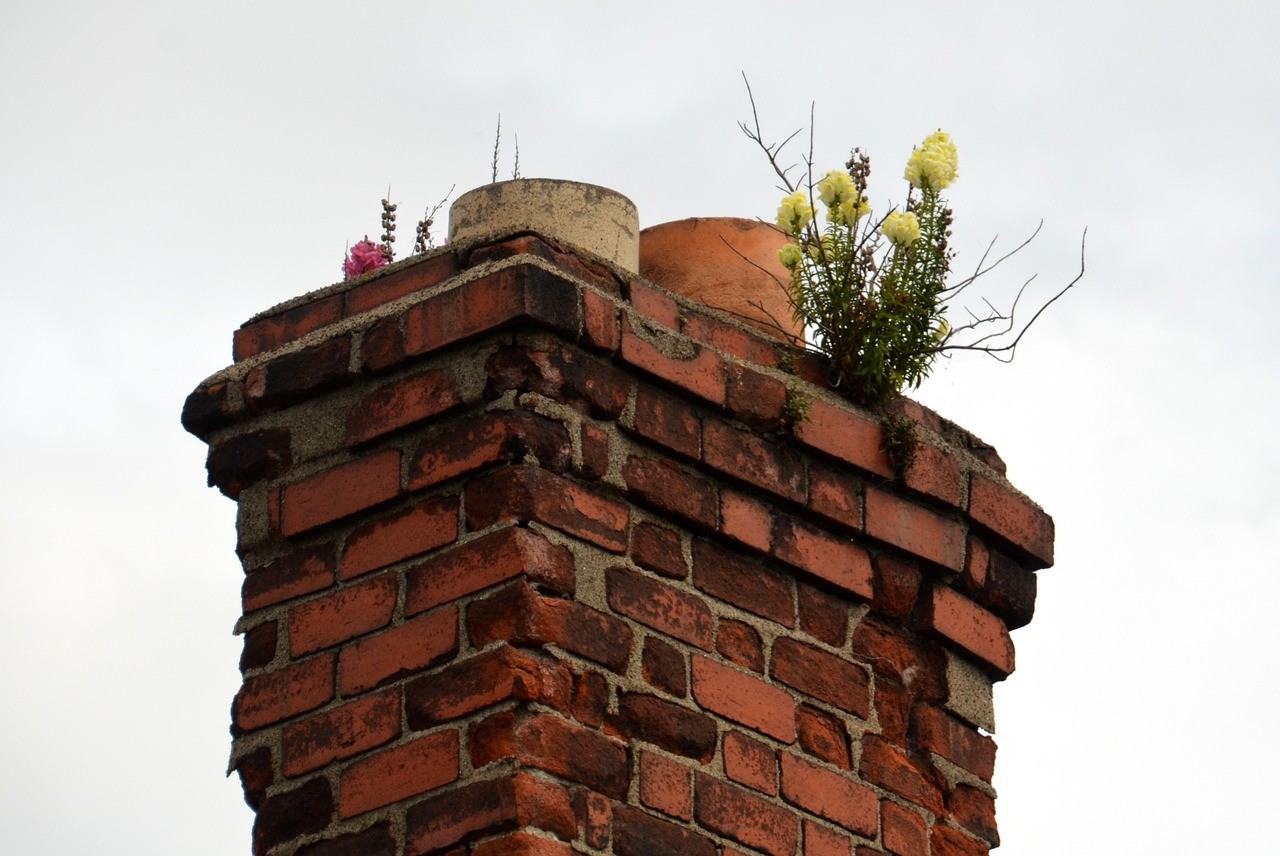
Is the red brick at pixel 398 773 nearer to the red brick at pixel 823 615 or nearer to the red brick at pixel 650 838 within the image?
the red brick at pixel 650 838

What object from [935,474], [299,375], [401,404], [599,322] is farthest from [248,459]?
[935,474]

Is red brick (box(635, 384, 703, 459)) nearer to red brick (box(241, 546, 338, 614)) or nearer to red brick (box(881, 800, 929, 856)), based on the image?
red brick (box(241, 546, 338, 614))

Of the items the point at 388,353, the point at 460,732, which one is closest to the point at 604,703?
the point at 460,732

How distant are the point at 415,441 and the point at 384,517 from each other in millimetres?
113

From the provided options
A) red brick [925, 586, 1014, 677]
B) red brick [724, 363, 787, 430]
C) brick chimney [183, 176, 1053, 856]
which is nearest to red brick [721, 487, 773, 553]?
brick chimney [183, 176, 1053, 856]

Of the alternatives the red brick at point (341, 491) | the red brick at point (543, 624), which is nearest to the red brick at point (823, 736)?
the red brick at point (543, 624)

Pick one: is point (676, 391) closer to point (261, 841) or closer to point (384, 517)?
point (384, 517)

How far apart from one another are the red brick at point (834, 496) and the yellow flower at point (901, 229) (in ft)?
1.37

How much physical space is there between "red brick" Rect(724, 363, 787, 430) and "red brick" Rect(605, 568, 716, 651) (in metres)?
0.31

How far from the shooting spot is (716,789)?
2896 mm

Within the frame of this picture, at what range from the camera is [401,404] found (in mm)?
3031

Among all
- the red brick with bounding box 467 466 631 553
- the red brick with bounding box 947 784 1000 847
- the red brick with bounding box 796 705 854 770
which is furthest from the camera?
the red brick with bounding box 947 784 1000 847

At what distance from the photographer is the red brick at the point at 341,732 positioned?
283 cm

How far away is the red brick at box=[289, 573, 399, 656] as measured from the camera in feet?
9.58
